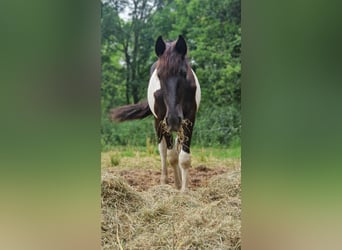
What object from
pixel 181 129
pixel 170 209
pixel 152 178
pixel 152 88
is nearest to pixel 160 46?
pixel 152 88

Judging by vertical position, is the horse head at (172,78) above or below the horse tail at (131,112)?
above

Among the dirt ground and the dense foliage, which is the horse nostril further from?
the dirt ground

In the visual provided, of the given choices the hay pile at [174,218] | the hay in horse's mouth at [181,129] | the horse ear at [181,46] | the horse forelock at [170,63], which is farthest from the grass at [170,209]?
the horse ear at [181,46]

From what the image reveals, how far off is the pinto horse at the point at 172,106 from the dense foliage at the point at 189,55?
0.13ft

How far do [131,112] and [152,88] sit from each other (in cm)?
18

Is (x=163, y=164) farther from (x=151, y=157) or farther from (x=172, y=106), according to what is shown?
(x=172, y=106)

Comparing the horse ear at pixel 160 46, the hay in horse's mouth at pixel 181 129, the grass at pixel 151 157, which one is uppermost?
the horse ear at pixel 160 46

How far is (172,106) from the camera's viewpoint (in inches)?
79.9

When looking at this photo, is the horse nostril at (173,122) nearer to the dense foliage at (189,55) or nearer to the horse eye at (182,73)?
the dense foliage at (189,55)

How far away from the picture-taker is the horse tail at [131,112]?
2.01 metres
